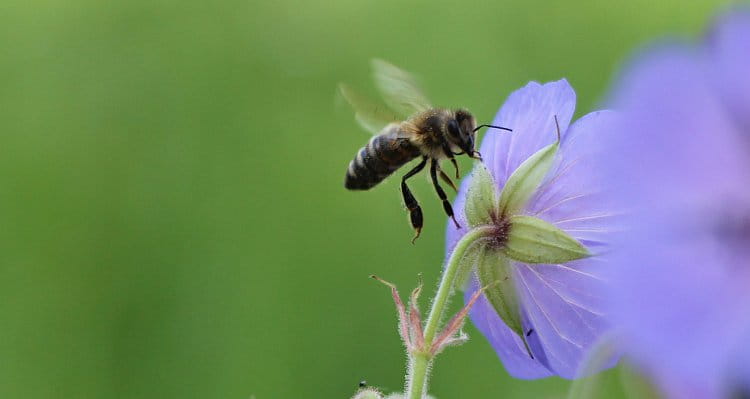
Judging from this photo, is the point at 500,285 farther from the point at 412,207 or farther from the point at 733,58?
the point at 733,58

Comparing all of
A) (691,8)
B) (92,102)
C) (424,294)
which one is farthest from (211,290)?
(691,8)

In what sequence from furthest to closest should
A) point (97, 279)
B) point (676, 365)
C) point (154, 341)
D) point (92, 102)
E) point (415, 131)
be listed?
point (92, 102) → point (97, 279) → point (154, 341) → point (415, 131) → point (676, 365)

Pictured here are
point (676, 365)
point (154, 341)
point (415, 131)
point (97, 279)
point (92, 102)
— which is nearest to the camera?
point (676, 365)

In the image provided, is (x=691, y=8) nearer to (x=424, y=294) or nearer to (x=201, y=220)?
(x=424, y=294)

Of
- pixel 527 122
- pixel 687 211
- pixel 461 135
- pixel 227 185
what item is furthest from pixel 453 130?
pixel 227 185

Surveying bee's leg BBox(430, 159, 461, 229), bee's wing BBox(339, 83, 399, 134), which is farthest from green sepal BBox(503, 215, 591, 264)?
bee's wing BBox(339, 83, 399, 134)

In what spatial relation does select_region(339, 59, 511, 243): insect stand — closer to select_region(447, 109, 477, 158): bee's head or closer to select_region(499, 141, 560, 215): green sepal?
select_region(447, 109, 477, 158): bee's head
